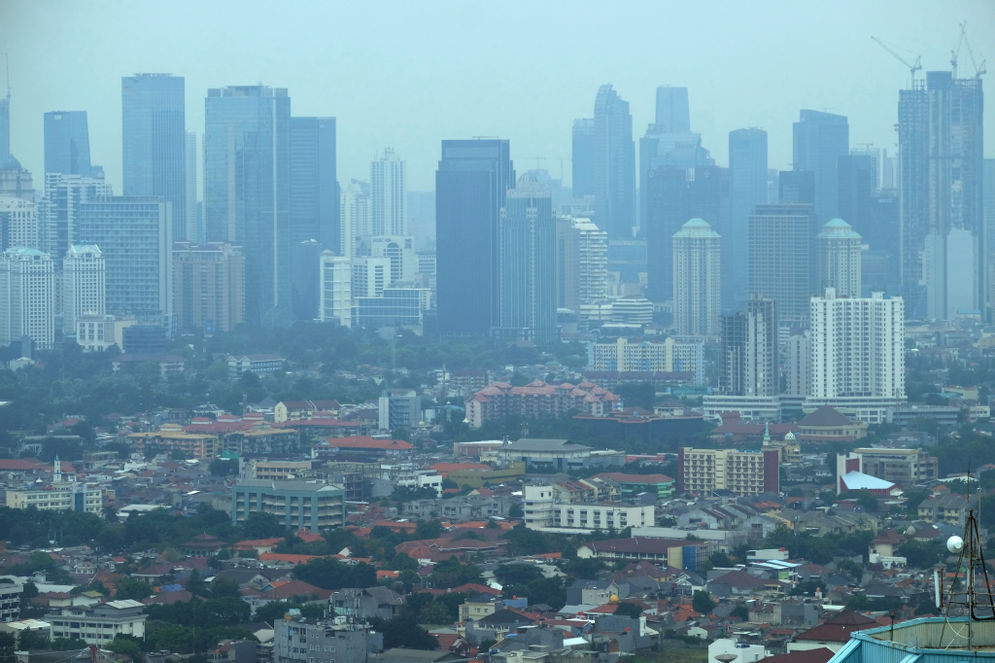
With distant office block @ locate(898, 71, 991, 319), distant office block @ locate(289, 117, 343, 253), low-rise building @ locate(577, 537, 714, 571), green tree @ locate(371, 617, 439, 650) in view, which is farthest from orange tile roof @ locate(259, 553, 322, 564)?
distant office block @ locate(289, 117, 343, 253)

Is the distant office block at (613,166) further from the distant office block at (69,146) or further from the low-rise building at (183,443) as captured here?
the low-rise building at (183,443)

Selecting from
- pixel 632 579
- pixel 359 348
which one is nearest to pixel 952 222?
pixel 359 348

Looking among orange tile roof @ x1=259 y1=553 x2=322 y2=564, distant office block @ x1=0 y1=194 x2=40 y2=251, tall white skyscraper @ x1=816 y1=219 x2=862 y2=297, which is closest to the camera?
orange tile roof @ x1=259 y1=553 x2=322 y2=564

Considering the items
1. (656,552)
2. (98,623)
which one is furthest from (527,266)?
(98,623)

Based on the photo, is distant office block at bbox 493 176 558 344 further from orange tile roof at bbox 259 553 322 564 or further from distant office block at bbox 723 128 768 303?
orange tile roof at bbox 259 553 322 564

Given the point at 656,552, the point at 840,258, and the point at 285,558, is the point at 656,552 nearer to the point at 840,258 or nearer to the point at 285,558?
the point at 285,558
